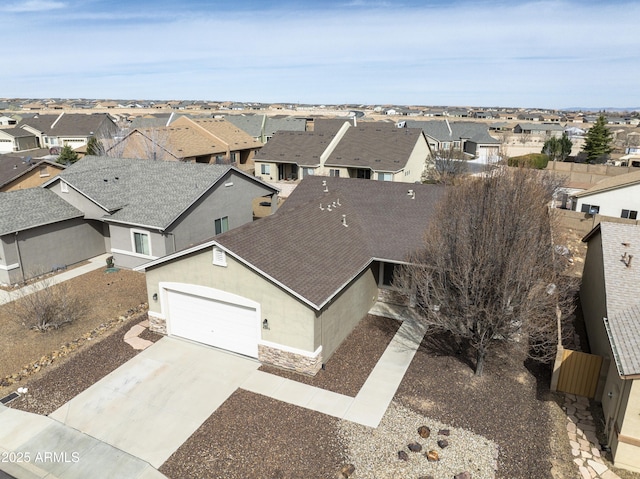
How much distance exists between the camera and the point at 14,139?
7638cm

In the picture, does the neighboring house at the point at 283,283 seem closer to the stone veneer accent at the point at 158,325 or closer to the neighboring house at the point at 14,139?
the stone veneer accent at the point at 158,325

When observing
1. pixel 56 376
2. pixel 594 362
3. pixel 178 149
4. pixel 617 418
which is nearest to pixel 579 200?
pixel 594 362

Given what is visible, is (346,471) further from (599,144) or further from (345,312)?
(599,144)

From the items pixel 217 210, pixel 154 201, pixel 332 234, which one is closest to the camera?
pixel 332 234

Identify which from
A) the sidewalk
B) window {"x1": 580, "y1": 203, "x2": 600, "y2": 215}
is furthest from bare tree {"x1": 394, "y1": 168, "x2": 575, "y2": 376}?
window {"x1": 580, "y1": 203, "x2": 600, "y2": 215}

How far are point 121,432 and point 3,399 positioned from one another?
15.7ft

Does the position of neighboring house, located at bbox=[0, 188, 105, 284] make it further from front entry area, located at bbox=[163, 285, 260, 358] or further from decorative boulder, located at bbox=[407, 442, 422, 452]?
decorative boulder, located at bbox=[407, 442, 422, 452]

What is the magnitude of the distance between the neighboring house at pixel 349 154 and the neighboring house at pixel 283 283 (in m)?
A: 25.5

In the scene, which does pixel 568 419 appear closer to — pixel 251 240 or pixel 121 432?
pixel 251 240

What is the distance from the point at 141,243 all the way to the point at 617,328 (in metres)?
23.0

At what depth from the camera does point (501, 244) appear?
14180mm

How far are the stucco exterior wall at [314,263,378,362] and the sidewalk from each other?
13844 millimetres

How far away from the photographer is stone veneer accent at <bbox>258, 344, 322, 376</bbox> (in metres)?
15.0

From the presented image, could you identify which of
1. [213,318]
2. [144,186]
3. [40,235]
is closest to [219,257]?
[213,318]
